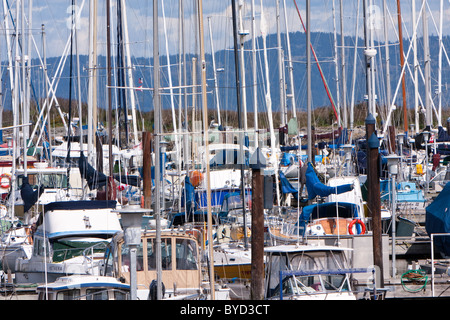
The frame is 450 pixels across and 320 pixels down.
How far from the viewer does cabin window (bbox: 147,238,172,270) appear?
15.6m

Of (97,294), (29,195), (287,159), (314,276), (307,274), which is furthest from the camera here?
(287,159)

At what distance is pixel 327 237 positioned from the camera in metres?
19.1

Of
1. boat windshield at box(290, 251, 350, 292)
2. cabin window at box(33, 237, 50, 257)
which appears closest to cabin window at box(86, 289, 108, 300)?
boat windshield at box(290, 251, 350, 292)

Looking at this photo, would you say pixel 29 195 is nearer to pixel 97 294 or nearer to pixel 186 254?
pixel 186 254

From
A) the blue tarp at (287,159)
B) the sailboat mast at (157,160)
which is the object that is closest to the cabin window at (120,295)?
the sailboat mast at (157,160)

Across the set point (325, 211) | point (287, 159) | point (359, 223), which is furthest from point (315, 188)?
point (287, 159)

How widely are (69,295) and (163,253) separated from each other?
2.80 meters

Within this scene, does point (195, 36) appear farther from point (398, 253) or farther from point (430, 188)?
point (430, 188)

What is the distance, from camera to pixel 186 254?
15.8m

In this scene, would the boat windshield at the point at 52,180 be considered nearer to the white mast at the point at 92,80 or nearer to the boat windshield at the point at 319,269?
the white mast at the point at 92,80

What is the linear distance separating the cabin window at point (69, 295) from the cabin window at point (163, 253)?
2515 mm

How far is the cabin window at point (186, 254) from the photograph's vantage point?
1573 centimetres

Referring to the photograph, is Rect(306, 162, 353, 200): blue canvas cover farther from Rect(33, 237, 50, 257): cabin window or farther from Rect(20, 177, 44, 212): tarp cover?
Rect(20, 177, 44, 212): tarp cover

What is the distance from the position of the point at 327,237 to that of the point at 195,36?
7.00m
